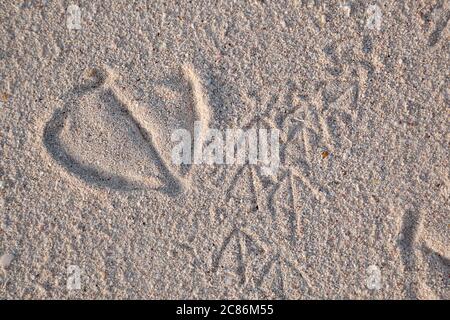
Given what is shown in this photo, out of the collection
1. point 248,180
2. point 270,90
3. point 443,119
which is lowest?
point 248,180

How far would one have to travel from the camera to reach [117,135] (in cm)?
173

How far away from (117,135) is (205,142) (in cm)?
31

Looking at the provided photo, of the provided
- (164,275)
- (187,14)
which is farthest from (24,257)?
(187,14)

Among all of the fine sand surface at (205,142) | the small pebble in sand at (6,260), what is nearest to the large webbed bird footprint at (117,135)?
the fine sand surface at (205,142)

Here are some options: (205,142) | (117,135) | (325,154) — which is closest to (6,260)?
(117,135)

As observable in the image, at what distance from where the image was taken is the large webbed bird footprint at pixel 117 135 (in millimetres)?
1729

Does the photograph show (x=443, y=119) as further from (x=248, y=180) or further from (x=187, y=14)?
(x=187, y=14)

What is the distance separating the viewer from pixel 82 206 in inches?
68.4

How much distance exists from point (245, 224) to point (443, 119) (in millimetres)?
788

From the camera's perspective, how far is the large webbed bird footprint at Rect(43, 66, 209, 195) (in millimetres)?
1729

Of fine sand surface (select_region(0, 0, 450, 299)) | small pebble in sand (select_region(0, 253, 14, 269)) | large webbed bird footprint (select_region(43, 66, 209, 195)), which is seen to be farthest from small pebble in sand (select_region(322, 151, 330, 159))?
small pebble in sand (select_region(0, 253, 14, 269))

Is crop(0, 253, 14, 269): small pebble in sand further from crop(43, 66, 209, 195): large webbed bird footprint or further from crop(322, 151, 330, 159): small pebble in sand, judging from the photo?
crop(322, 151, 330, 159): small pebble in sand

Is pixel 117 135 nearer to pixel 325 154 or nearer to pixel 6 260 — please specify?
pixel 6 260

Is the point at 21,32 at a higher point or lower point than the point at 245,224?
higher
